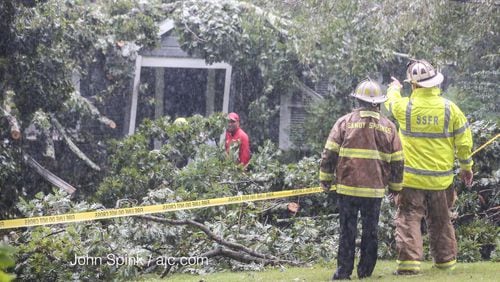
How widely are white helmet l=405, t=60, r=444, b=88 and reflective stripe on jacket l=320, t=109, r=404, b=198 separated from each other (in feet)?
1.89

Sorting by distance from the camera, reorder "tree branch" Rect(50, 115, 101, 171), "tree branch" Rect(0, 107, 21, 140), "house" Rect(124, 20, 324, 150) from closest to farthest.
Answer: "tree branch" Rect(0, 107, 21, 140), "tree branch" Rect(50, 115, 101, 171), "house" Rect(124, 20, 324, 150)

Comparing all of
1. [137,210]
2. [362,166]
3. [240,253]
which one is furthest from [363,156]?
[137,210]

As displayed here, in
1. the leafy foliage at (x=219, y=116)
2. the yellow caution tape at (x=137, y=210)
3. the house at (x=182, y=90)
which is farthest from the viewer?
the house at (x=182, y=90)

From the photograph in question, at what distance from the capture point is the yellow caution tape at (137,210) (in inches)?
300

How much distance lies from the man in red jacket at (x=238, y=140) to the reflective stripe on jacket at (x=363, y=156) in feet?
16.5

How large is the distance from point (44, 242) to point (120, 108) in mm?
9411

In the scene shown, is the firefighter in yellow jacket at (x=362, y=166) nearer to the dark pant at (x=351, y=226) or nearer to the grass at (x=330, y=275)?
the dark pant at (x=351, y=226)

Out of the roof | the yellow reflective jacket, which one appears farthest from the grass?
the roof

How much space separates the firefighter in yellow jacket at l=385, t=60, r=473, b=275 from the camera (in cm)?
688

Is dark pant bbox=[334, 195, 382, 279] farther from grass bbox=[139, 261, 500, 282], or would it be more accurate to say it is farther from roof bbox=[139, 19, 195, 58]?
roof bbox=[139, 19, 195, 58]

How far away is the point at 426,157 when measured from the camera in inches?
272

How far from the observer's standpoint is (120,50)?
14.9 m

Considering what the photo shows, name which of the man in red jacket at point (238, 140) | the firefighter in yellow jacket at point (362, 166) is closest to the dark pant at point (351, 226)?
the firefighter in yellow jacket at point (362, 166)

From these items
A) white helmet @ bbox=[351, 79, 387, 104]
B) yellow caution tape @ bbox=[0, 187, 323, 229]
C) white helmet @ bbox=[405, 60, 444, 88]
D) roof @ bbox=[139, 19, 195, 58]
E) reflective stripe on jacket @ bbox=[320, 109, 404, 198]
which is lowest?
yellow caution tape @ bbox=[0, 187, 323, 229]
